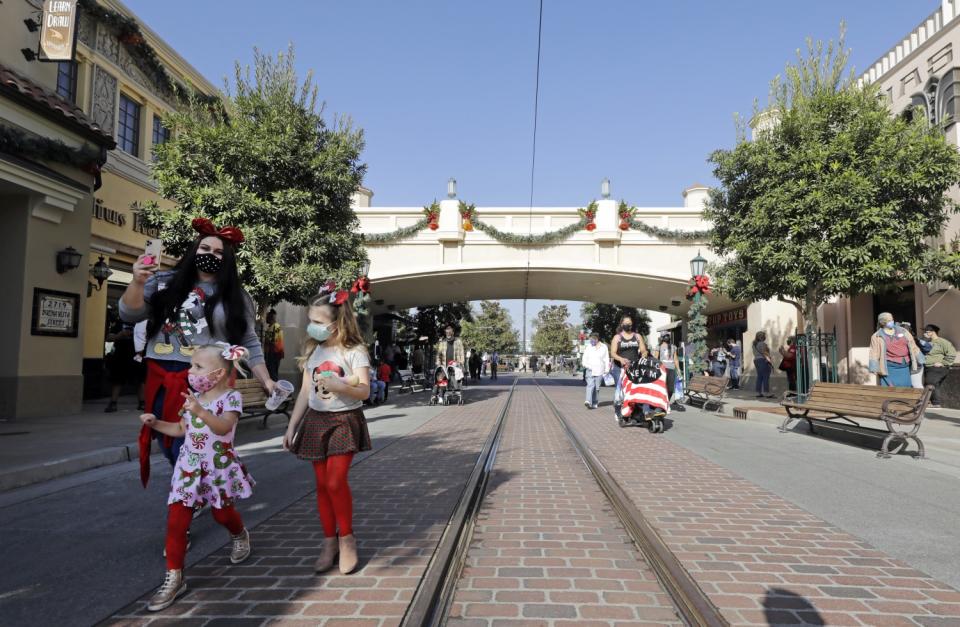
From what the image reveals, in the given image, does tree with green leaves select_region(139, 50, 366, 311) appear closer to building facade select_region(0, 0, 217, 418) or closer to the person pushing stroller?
building facade select_region(0, 0, 217, 418)

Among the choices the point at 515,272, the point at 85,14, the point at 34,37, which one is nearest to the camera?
the point at 34,37

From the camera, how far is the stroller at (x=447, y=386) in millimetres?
14984

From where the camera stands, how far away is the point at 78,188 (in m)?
10.3

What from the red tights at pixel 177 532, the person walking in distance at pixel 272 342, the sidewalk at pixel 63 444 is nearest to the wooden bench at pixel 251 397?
the sidewalk at pixel 63 444

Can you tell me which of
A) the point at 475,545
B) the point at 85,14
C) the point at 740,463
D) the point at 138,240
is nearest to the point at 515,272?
the point at 138,240

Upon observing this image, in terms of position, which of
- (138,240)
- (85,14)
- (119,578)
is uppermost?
(85,14)

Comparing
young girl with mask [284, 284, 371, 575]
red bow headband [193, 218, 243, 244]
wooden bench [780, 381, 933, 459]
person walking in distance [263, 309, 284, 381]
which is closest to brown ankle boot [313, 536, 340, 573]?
young girl with mask [284, 284, 371, 575]

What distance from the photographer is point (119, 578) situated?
3.14m

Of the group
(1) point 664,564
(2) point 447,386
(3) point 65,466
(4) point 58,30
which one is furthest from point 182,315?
(2) point 447,386

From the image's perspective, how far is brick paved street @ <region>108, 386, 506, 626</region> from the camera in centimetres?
265

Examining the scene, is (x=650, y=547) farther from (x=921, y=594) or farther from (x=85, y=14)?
(x=85, y=14)

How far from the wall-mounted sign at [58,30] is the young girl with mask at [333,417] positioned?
35.0 feet

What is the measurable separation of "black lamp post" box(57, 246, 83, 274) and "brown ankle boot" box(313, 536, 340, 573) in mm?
9664

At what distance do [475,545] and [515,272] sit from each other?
64.2ft
